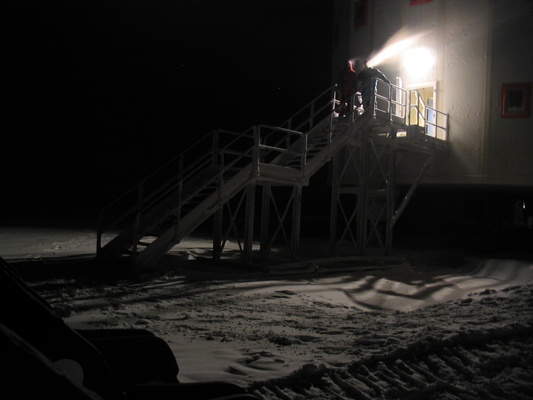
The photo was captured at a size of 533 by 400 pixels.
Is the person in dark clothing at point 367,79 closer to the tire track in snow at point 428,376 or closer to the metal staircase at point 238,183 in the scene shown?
the metal staircase at point 238,183

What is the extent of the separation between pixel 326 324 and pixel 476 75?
41.2 feet

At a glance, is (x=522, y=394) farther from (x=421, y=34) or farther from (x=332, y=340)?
(x=421, y=34)

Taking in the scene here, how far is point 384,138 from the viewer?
14.8m

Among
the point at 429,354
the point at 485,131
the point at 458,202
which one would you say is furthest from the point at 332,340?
the point at 458,202

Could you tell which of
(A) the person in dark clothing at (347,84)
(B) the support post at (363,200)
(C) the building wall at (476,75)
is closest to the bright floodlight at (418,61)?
(C) the building wall at (476,75)

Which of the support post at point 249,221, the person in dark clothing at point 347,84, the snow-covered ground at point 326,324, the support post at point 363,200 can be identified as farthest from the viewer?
the person in dark clothing at point 347,84

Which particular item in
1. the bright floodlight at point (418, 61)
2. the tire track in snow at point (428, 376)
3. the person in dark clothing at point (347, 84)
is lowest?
the tire track in snow at point (428, 376)

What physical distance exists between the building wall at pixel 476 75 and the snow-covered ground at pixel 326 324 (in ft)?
16.1

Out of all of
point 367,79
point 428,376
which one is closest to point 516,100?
point 367,79

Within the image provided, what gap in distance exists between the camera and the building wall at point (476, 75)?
608 inches

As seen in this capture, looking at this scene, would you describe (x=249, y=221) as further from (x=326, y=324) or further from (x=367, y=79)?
(x=367, y=79)

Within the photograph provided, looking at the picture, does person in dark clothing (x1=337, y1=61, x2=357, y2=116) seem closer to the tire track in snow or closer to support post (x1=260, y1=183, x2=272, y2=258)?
support post (x1=260, y1=183, x2=272, y2=258)

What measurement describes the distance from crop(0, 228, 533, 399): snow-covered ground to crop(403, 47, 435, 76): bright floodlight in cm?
817

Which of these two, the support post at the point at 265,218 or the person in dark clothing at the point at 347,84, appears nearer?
the support post at the point at 265,218
